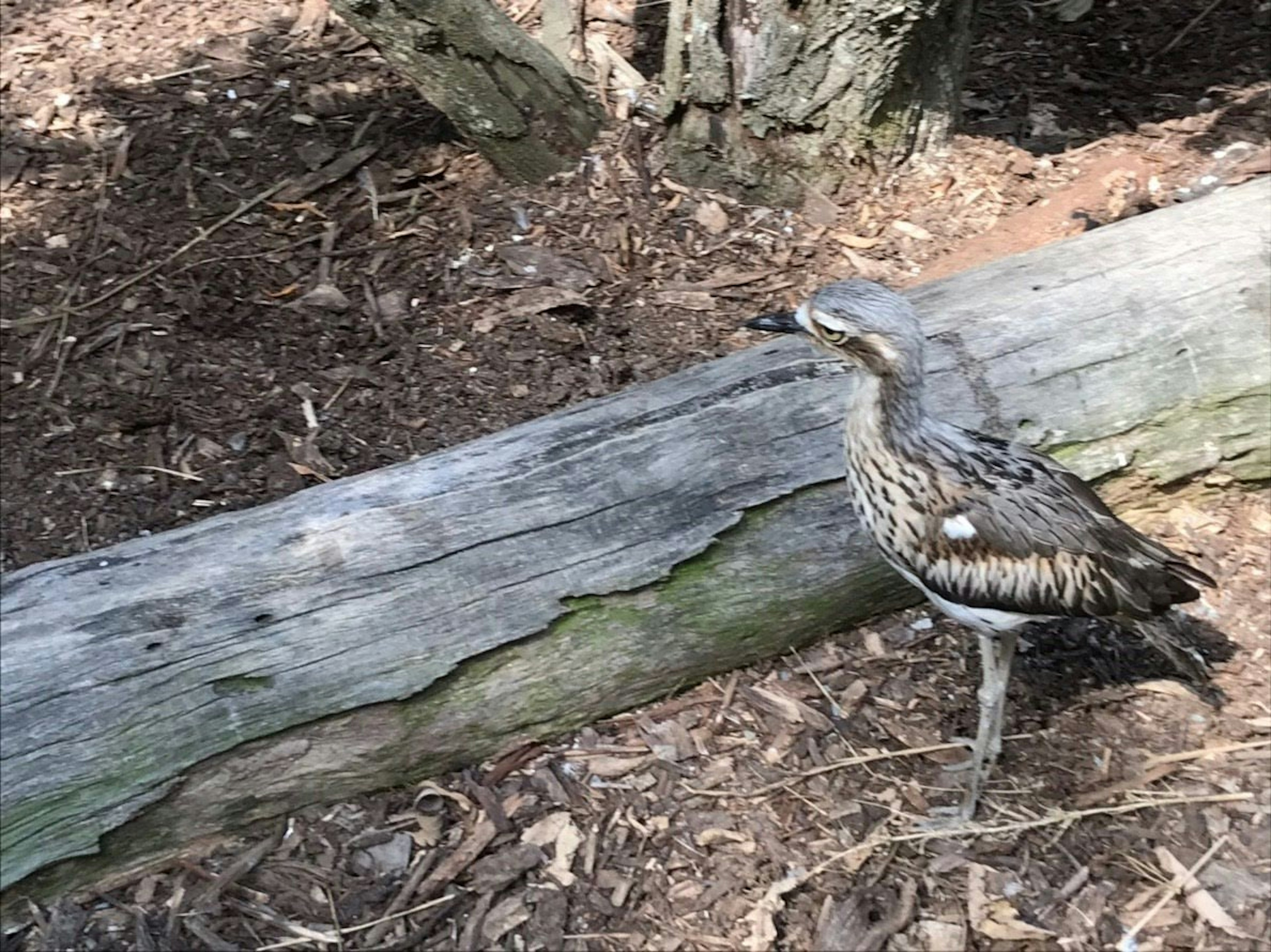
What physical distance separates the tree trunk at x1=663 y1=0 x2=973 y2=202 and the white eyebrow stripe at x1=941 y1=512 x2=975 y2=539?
2.27 m

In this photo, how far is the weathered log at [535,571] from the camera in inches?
122

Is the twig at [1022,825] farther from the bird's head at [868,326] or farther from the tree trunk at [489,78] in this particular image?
the tree trunk at [489,78]

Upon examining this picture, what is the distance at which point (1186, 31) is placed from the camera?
598 centimetres

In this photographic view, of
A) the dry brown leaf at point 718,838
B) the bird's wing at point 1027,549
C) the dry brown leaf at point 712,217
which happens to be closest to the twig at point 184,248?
the dry brown leaf at point 712,217

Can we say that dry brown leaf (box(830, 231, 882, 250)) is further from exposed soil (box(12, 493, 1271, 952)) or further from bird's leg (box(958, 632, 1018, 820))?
bird's leg (box(958, 632, 1018, 820))

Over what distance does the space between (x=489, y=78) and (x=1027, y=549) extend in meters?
2.81

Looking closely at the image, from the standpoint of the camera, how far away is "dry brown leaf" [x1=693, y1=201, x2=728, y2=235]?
4.94 m

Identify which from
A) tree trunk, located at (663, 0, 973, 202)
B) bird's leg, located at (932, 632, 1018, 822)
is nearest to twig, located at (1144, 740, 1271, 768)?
bird's leg, located at (932, 632, 1018, 822)

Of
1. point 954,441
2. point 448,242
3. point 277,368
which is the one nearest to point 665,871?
point 954,441

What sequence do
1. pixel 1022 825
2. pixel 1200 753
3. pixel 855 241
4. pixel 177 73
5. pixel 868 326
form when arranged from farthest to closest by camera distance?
pixel 177 73, pixel 855 241, pixel 1200 753, pixel 1022 825, pixel 868 326

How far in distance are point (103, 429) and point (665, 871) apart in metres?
2.59

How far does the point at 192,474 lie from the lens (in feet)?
14.0

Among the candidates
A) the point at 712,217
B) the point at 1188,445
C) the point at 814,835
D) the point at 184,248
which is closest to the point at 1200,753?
the point at 1188,445

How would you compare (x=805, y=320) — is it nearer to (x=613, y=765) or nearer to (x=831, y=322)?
(x=831, y=322)
